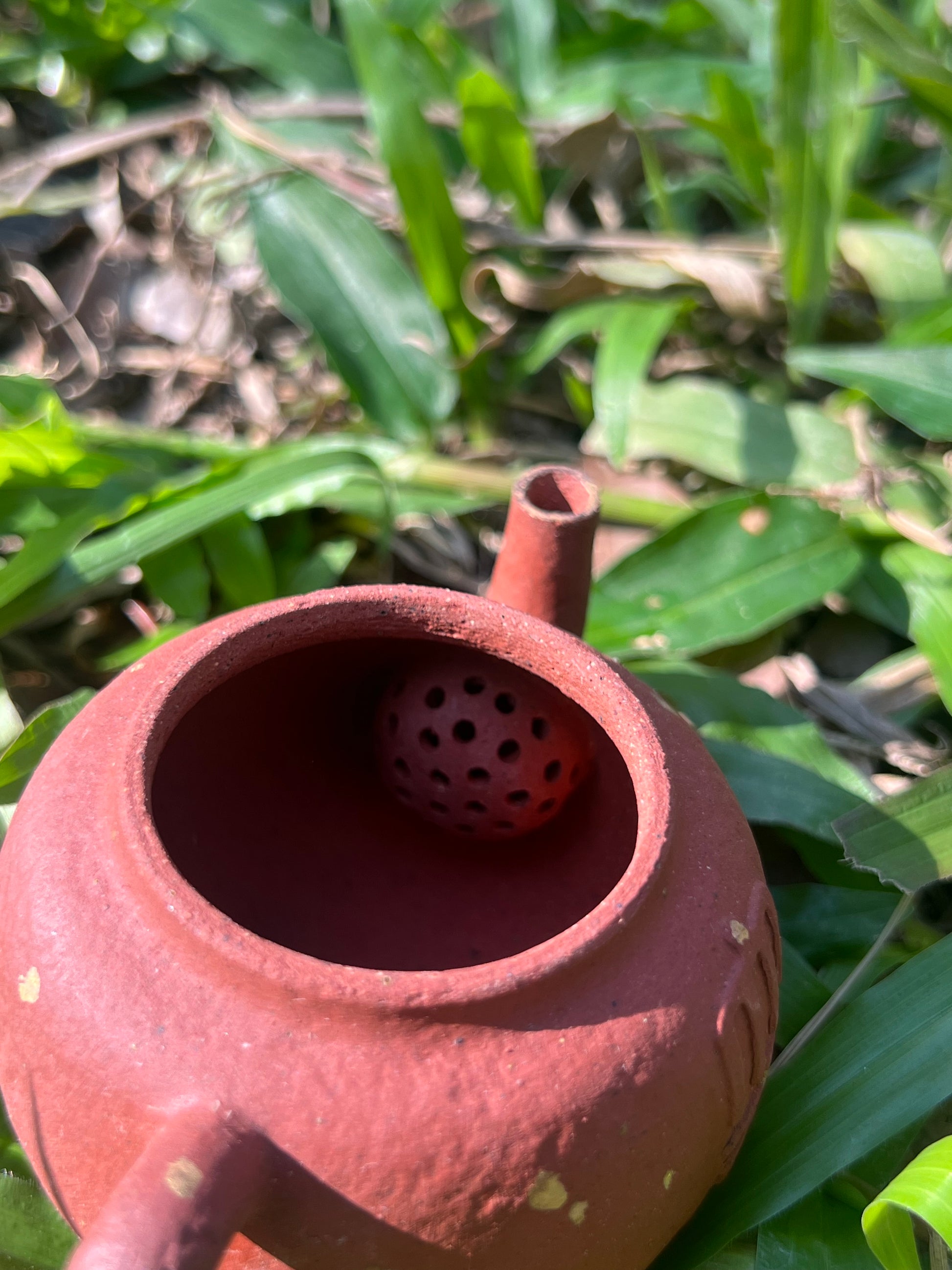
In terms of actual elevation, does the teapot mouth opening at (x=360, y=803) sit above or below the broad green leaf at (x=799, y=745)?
above

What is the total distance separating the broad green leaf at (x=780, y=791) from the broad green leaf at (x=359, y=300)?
685mm

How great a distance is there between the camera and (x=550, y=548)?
0.91 metres

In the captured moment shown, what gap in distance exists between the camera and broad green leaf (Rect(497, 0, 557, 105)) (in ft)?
6.30

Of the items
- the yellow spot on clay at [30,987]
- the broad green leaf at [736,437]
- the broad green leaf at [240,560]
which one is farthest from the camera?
the broad green leaf at [736,437]

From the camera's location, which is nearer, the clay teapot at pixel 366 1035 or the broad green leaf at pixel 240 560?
the clay teapot at pixel 366 1035

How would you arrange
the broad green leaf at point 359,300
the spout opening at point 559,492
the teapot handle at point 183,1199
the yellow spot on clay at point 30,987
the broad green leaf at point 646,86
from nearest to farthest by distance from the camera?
the teapot handle at point 183,1199, the yellow spot on clay at point 30,987, the spout opening at point 559,492, the broad green leaf at point 359,300, the broad green leaf at point 646,86

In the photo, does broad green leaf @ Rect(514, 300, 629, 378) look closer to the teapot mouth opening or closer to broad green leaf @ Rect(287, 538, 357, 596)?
broad green leaf @ Rect(287, 538, 357, 596)

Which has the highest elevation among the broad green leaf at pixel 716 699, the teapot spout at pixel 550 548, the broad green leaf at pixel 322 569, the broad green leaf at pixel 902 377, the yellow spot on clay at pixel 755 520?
the teapot spout at pixel 550 548

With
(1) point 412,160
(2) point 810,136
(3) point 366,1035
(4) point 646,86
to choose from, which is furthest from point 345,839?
(4) point 646,86

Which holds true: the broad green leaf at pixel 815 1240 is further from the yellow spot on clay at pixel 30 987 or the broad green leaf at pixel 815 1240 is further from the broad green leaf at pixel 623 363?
the broad green leaf at pixel 623 363

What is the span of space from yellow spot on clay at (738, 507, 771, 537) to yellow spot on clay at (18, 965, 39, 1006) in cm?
97

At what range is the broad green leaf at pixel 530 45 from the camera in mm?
1920

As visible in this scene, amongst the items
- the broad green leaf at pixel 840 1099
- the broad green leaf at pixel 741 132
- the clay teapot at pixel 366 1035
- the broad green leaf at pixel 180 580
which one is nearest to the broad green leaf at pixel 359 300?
the broad green leaf at pixel 180 580

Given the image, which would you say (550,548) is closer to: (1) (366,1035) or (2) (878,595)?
(1) (366,1035)
